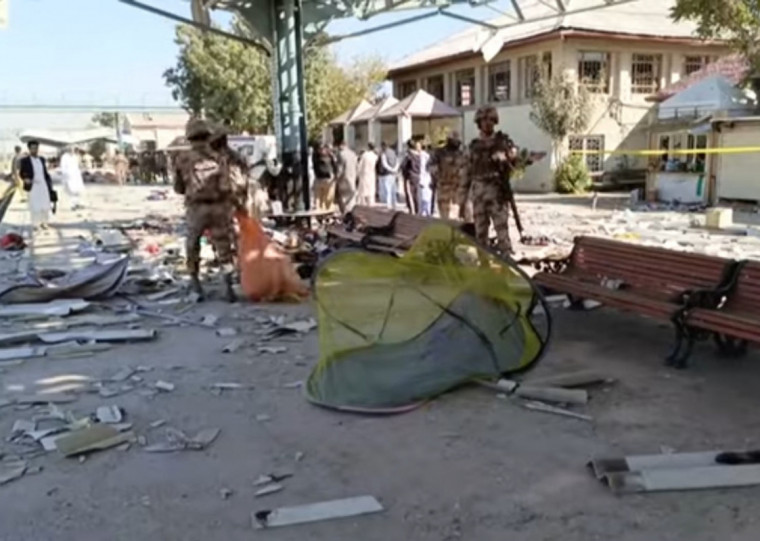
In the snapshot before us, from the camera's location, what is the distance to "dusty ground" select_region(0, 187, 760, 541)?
11.8 ft

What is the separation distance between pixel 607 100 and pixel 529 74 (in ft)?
10.3

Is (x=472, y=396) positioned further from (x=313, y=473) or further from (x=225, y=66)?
(x=225, y=66)

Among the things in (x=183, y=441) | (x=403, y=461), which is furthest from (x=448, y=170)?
(x=403, y=461)

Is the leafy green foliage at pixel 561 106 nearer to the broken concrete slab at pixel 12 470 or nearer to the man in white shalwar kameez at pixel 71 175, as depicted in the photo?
the man in white shalwar kameez at pixel 71 175

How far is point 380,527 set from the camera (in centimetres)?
359

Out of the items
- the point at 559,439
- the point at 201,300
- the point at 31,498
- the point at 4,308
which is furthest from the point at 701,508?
the point at 4,308

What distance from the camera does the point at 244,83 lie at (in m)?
37.4

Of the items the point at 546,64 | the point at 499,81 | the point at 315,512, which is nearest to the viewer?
the point at 315,512

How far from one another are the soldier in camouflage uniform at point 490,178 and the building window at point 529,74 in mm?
21825

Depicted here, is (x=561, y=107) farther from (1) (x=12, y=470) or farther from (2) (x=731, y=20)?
(1) (x=12, y=470)

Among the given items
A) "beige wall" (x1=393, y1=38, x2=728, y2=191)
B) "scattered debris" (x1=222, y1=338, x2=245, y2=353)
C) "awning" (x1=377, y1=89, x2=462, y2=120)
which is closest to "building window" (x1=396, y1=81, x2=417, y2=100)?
"beige wall" (x1=393, y1=38, x2=728, y2=191)

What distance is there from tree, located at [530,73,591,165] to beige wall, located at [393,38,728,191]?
0.75 meters

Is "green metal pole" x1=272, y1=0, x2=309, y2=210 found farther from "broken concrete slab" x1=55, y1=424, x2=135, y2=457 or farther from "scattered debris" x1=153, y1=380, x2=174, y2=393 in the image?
"broken concrete slab" x1=55, y1=424, x2=135, y2=457

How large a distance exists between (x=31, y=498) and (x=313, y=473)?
140 centimetres
